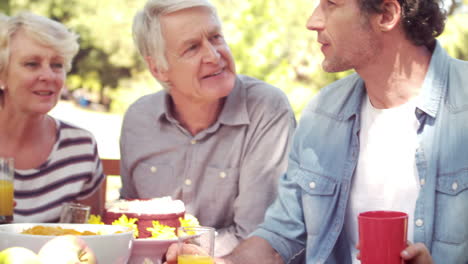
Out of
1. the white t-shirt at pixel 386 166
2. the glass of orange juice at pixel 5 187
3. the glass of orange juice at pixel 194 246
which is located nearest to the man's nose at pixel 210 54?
the white t-shirt at pixel 386 166

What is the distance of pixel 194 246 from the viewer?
148 cm

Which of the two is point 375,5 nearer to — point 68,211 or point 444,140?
point 444,140

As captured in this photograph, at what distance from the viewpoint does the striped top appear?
102 inches

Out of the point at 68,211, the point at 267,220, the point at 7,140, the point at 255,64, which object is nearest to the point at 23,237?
the point at 68,211

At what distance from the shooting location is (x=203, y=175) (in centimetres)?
255

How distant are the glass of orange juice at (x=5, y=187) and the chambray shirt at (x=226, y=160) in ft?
2.28

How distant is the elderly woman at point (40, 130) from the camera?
2621 mm

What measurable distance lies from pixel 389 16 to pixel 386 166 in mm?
462

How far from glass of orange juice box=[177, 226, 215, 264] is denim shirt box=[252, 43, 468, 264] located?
616 millimetres

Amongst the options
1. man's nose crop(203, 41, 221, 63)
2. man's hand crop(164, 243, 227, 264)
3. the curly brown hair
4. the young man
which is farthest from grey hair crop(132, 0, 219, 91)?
man's hand crop(164, 243, 227, 264)

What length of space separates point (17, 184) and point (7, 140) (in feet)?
0.78

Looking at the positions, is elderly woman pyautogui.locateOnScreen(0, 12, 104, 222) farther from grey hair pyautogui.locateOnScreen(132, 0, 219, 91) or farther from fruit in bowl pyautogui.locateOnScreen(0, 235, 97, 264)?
fruit in bowl pyautogui.locateOnScreen(0, 235, 97, 264)

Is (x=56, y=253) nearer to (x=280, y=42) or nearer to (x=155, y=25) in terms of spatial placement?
(x=155, y=25)

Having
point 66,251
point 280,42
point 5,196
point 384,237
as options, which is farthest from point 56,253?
point 280,42
